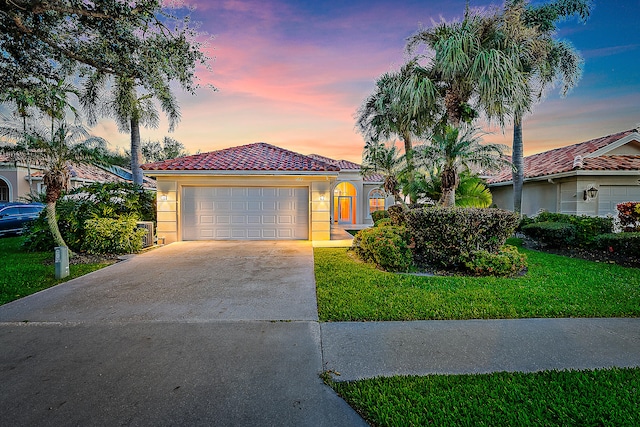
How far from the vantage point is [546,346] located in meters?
3.18

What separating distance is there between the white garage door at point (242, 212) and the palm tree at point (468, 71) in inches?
241

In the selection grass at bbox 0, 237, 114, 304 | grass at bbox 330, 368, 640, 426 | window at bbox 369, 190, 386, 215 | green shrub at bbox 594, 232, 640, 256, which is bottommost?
grass at bbox 330, 368, 640, 426

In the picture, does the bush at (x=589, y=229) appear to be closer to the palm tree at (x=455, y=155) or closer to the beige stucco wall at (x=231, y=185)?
the palm tree at (x=455, y=155)

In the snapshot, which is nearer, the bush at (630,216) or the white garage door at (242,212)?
the bush at (630,216)

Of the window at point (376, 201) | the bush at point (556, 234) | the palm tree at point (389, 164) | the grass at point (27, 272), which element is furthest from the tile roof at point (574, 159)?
the grass at point (27, 272)

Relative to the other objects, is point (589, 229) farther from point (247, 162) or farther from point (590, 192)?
point (247, 162)

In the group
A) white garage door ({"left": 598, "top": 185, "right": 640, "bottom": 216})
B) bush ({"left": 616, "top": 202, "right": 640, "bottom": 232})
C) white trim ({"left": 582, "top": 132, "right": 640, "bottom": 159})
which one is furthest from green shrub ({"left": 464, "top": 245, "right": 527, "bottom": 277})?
white trim ({"left": 582, "top": 132, "right": 640, "bottom": 159})

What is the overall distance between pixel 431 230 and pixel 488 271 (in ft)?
4.70

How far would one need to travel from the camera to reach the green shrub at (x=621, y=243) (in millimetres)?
7277

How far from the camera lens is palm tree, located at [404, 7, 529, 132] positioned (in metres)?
9.71

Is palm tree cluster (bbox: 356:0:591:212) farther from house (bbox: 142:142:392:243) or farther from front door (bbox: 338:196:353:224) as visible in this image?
front door (bbox: 338:196:353:224)

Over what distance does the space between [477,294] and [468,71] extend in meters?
8.33

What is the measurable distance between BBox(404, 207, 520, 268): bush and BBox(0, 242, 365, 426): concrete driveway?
3292mm

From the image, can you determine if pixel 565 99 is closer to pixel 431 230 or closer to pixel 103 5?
pixel 431 230
